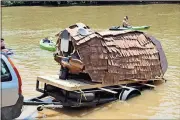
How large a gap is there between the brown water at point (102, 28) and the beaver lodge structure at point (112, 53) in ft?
2.77

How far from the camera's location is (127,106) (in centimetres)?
1180

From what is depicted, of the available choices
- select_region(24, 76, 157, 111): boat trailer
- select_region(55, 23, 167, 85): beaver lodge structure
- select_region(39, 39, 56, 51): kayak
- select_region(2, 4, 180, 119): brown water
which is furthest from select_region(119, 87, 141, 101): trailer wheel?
select_region(39, 39, 56, 51): kayak

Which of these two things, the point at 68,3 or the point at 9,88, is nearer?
the point at 9,88

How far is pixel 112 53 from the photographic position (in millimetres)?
11617

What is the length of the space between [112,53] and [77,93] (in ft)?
6.25

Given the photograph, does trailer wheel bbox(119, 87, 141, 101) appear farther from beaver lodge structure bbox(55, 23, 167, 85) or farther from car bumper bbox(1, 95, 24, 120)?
car bumper bbox(1, 95, 24, 120)

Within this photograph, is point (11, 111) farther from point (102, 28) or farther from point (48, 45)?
point (102, 28)

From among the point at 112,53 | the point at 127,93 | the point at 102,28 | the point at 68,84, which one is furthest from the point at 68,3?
the point at 68,84

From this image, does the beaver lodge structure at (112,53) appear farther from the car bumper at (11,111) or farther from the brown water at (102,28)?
the car bumper at (11,111)

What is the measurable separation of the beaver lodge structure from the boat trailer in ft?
→ 0.86

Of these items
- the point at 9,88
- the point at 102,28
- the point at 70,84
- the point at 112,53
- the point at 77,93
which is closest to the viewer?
the point at 9,88

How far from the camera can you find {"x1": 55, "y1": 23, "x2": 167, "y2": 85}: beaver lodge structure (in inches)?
432

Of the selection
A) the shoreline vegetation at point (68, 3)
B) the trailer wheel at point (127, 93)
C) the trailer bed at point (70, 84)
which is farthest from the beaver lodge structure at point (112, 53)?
the shoreline vegetation at point (68, 3)

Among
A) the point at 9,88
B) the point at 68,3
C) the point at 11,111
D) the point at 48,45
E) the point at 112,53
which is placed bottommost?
the point at 48,45
